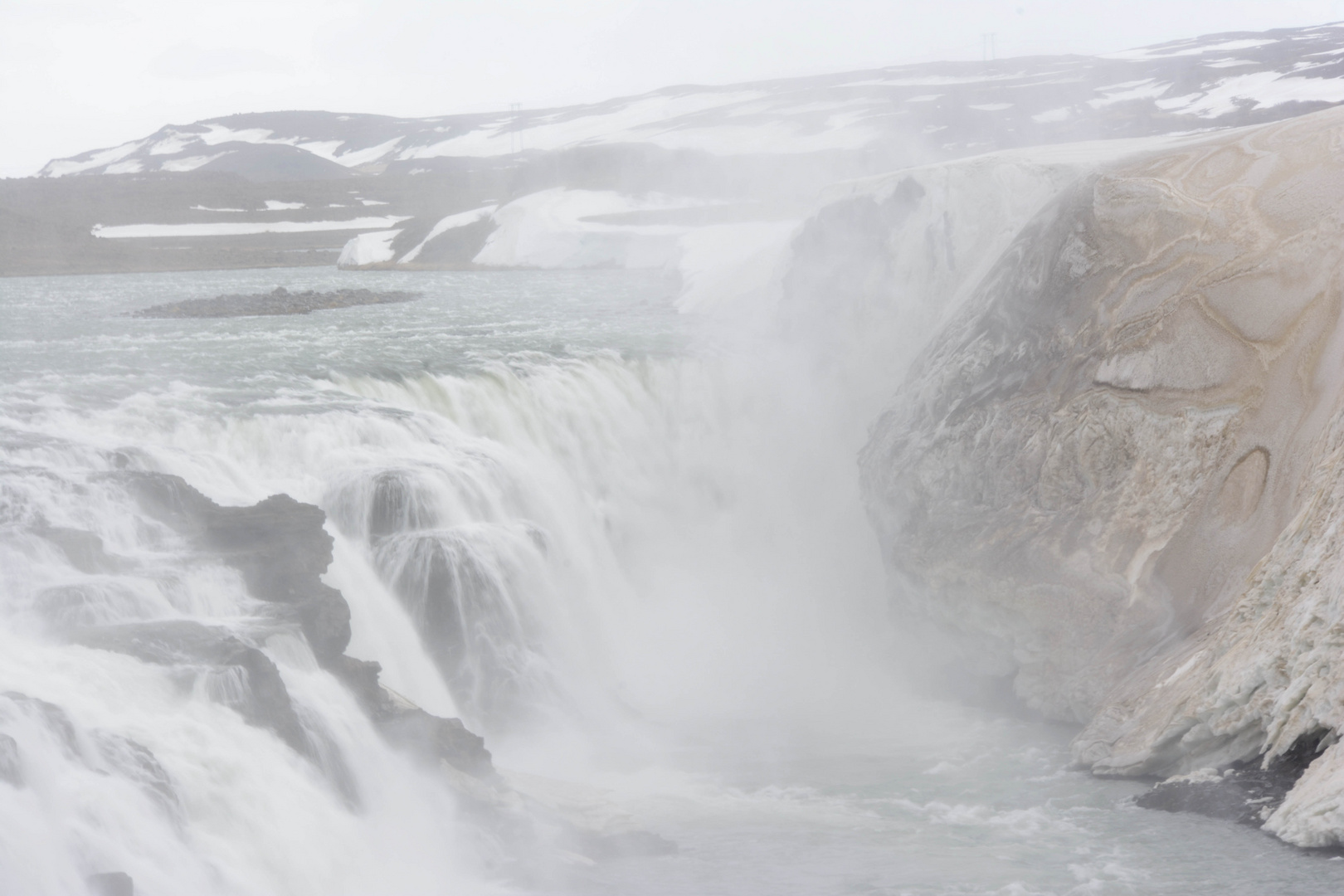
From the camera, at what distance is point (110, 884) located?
19.8ft

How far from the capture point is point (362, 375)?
15.9 meters

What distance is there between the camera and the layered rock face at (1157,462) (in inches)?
324

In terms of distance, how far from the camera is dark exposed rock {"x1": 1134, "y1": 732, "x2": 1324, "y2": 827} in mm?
7500

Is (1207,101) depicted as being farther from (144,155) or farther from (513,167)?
(144,155)

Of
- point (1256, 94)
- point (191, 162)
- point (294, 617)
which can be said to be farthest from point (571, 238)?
point (191, 162)

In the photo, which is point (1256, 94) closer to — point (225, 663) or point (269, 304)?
point (269, 304)

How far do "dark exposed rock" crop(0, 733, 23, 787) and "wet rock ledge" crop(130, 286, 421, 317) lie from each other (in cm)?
2190

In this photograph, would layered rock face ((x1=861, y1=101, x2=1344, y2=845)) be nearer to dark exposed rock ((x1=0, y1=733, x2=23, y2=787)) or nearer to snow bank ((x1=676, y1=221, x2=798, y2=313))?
dark exposed rock ((x1=0, y1=733, x2=23, y2=787))

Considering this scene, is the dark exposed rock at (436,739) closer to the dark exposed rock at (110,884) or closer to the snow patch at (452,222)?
the dark exposed rock at (110,884)

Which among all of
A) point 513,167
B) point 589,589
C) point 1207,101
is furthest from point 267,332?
point 513,167

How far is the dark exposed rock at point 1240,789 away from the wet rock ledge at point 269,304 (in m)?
23.9

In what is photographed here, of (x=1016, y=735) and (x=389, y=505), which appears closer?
(x=1016, y=735)

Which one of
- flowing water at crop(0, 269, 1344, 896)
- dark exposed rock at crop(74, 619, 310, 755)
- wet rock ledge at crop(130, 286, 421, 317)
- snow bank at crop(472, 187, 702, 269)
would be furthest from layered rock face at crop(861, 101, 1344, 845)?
snow bank at crop(472, 187, 702, 269)

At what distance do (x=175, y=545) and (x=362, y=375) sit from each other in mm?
6380
